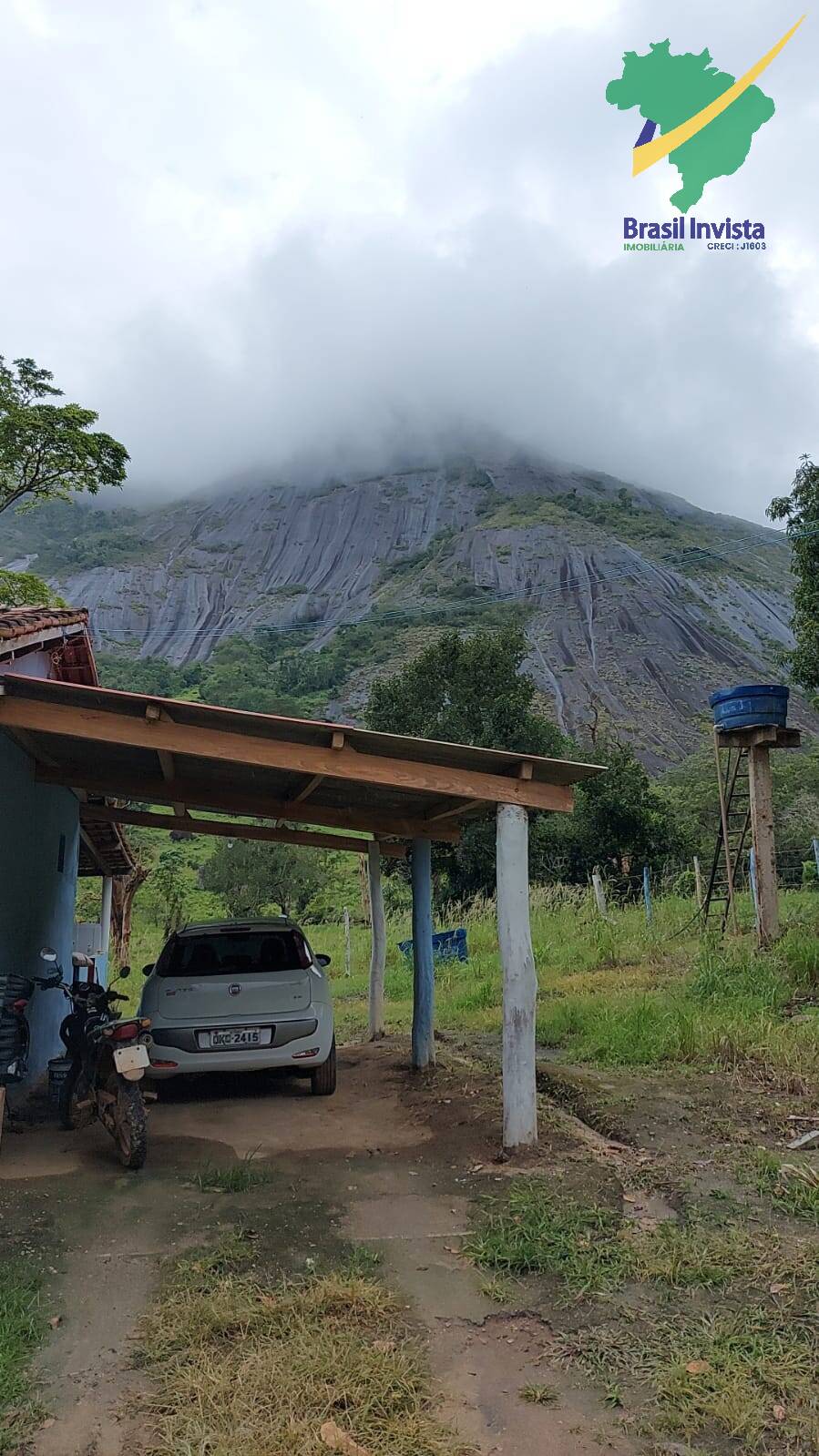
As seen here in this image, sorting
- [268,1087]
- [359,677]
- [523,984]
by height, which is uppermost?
[359,677]

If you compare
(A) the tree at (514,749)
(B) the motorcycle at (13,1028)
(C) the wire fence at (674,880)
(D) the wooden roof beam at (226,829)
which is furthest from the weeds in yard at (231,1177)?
(A) the tree at (514,749)

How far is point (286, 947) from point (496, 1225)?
3144mm

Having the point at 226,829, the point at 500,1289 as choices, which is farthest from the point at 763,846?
the point at 500,1289

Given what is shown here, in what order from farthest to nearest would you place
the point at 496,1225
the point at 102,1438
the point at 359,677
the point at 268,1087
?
the point at 359,677, the point at 268,1087, the point at 496,1225, the point at 102,1438

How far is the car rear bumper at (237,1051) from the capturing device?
6.44 m

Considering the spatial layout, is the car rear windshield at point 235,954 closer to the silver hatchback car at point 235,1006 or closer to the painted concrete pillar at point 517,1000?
the silver hatchback car at point 235,1006

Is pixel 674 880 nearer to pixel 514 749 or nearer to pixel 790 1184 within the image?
pixel 514 749

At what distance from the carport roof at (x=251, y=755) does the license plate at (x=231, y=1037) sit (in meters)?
1.75

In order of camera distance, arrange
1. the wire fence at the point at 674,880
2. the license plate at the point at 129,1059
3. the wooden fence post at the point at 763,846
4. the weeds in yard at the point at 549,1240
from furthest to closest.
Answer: the wire fence at the point at 674,880 < the wooden fence post at the point at 763,846 < the license plate at the point at 129,1059 < the weeds in yard at the point at 549,1240

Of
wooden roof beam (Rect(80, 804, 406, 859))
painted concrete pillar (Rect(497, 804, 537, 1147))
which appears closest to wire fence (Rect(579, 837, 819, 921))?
wooden roof beam (Rect(80, 804, 406, 859))

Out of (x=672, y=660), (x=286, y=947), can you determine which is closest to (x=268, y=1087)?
(x=286, y=947)

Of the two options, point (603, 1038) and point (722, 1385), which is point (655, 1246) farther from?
point (603, 1038)

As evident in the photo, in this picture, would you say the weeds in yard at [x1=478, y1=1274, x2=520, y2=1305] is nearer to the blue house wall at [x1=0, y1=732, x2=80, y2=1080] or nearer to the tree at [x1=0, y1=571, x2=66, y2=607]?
the blue house wall at [x1=0, y1=732, x2=80, y2=1080]

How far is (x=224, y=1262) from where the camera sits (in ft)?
12.7
